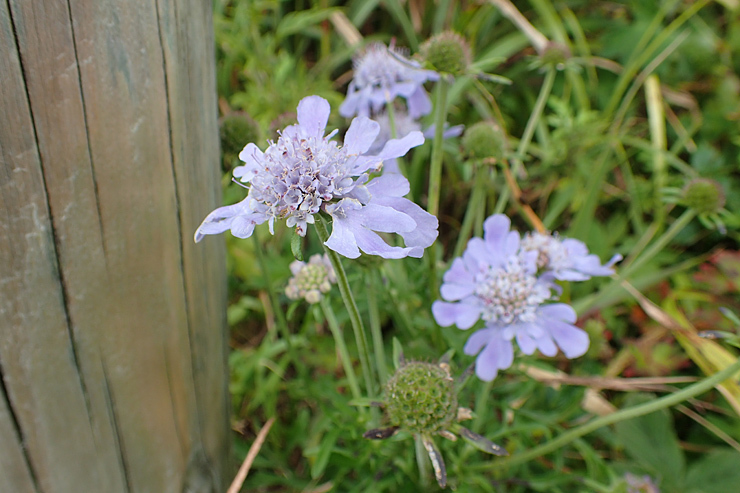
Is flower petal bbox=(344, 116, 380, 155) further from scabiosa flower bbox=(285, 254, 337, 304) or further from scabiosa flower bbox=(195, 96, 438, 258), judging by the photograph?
scabiosa flower bbox=(285, 254, 337, 304)

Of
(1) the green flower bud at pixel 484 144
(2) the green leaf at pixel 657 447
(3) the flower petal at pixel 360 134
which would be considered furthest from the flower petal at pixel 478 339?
(2) the green leaf at pixel 657 447

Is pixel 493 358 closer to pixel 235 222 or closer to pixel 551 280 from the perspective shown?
pixel 551 280

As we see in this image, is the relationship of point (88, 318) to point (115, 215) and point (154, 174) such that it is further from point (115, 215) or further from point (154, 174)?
point (154, 174)

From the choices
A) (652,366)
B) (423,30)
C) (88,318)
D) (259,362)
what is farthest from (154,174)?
(423,30)

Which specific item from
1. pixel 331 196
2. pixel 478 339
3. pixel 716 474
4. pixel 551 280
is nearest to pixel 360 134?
pixel 331 196

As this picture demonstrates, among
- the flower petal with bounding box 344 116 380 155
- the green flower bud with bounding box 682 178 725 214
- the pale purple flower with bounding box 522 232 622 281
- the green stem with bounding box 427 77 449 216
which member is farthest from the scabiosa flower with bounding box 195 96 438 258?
the green flower bud with bounding box 682 178 725 214

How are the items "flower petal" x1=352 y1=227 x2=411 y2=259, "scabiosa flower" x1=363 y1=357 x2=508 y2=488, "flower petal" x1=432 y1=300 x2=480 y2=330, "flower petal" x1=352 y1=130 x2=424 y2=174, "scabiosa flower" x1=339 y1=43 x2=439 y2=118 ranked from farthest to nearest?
"scabiosa flower" x1=339 y1=43 x2=439 y2=118, "flower petal" x1=432 y1=300 x2=480 y2=330, "scabiosa flower" x1=363 y1=357 x2=508 y2=488, "flower petal" x1=352 y1=130 x2=424 y2=174, "flower petal" x1=352 y1=227 x2=411 y2=259
